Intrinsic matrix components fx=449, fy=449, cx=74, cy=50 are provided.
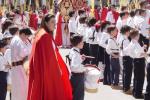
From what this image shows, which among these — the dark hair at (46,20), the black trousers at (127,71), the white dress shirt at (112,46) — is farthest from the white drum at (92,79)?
the white dress shirt at (112,46)

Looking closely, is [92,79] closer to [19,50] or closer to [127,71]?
[19,50]

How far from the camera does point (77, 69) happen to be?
6762mm

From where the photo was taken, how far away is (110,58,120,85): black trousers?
32.5ft

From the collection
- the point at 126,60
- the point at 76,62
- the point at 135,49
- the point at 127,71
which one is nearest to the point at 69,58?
the point at 76,62

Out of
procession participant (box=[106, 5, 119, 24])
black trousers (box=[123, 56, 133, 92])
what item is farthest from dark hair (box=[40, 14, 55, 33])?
procession participant (box=[106, 5, 119, 24])

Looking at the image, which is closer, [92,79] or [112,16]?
[92,79]

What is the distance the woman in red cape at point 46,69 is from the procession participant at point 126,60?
3751mm

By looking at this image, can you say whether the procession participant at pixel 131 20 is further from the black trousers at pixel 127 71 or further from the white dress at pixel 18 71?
the white dress at pixel 18 71

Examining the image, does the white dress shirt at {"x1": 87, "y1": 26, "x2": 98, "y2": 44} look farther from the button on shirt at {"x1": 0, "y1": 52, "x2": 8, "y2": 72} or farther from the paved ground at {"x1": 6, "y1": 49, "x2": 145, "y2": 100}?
the button on shirt at {"x1": 0, "y1": 52, "x2": 8, "y2": 72}

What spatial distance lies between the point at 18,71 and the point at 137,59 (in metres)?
2.65

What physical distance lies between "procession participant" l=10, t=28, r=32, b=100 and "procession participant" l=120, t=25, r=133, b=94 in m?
2.73

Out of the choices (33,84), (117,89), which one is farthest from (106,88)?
(33,84)

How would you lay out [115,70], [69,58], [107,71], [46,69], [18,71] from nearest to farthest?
1. [46,69]
2. [69,58]
3. [18,71]
4. [115,70]
5. [107,71]

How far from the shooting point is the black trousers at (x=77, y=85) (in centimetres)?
682
